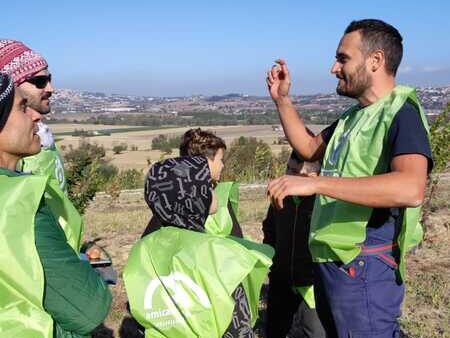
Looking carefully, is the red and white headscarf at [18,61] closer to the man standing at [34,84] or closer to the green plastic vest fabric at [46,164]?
the man standing at [34,84]

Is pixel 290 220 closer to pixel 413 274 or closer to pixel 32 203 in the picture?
pixel 32 203

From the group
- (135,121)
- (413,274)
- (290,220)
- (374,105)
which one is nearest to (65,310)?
(374,105)

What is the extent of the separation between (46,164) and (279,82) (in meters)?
1.41

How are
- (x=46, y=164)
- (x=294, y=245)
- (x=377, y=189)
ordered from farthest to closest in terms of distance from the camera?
1. (x=294, y=245)
2. (x=46, y=164)
3. (x=377, y=189)

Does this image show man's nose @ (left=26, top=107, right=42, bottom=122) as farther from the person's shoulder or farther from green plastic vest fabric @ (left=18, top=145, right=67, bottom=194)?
the person's shoulder

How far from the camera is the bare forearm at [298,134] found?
3.17 meters

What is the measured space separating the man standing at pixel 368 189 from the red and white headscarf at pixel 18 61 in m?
1.48

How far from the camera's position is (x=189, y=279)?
97.6 inches

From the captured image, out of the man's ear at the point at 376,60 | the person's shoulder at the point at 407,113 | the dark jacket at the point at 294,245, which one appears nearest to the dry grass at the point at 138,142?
the dark jacket at the point at 294,245

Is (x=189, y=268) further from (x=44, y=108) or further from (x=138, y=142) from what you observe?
(x=138, y=142)

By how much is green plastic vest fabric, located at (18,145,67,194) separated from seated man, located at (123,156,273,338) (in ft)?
2.71

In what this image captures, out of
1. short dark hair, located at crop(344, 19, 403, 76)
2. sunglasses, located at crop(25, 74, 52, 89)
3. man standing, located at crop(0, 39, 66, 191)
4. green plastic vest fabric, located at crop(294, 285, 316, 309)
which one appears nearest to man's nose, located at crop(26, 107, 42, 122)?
man standing, located at crop(0, 39, 66, 191)

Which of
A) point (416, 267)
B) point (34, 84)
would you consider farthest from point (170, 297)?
point (416, 267)

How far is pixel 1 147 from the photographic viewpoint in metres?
1.93
